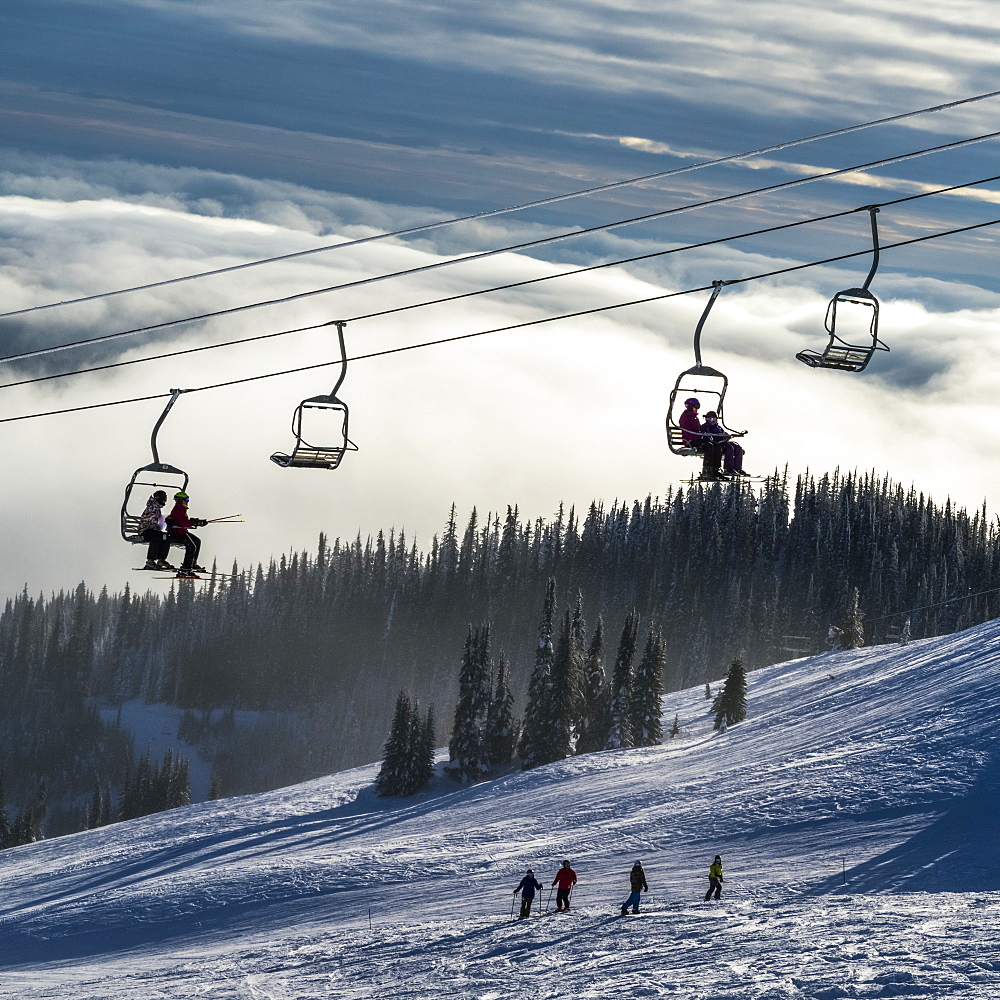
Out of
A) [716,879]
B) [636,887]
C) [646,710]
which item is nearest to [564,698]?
[646,710]

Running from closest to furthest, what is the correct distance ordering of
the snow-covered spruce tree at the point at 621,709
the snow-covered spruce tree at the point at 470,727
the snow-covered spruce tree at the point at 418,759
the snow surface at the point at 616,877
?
the snow surface at the point at 616,877, the snow-covered spruce tree at the point at 621,709, the snow-covered spruce tree at the point at 418,759, the snow-covered spruce tree at the point at 470,727

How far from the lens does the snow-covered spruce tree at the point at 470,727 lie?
8969 centimetres

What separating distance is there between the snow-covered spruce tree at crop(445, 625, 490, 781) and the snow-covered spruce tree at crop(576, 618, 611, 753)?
294 inches

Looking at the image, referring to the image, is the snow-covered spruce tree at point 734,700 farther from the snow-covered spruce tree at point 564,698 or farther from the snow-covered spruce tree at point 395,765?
the snow-covered spruce tree at point 395,765

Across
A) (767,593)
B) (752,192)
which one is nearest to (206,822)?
(752,192)

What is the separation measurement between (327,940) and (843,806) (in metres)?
18.5

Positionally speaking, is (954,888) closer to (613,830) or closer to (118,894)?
(613,830)

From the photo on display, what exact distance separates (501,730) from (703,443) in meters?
74.9

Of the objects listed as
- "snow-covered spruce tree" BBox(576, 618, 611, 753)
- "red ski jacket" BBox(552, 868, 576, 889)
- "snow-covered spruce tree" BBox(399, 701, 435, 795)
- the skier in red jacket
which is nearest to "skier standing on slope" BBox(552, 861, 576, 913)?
"red ski jacket" BBox(552, 868, 576, 889)

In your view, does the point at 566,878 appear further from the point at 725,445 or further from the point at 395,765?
the point at 395,765

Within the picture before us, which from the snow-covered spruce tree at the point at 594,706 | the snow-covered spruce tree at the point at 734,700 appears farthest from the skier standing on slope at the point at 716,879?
the snow-covered spruce tree at the point at 594,706

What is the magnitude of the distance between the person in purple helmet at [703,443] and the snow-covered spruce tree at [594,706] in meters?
64.6

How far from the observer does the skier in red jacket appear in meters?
20.8

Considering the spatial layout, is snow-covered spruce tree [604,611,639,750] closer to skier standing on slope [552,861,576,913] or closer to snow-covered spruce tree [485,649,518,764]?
snow-covered spruce tree [485,649,518,764]
